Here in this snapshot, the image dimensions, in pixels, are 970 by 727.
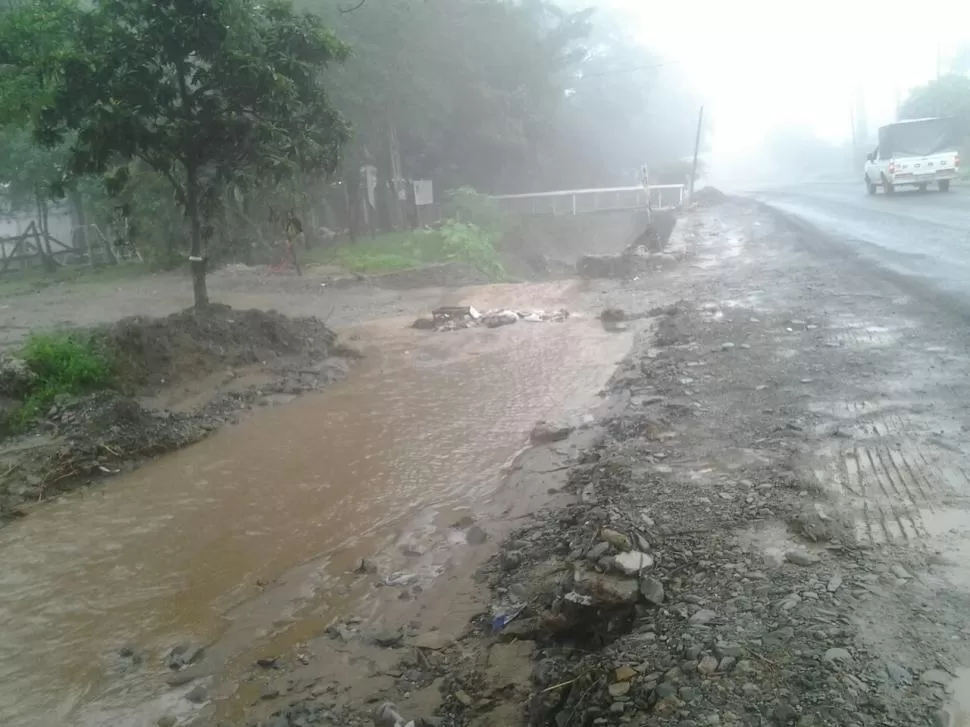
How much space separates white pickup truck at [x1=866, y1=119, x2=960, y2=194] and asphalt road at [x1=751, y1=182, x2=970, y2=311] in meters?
0.48

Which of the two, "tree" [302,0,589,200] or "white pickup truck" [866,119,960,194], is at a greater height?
"tree" [302,0,589,200]

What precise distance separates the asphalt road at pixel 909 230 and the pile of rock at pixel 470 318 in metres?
5.77

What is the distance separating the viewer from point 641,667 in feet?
10.2

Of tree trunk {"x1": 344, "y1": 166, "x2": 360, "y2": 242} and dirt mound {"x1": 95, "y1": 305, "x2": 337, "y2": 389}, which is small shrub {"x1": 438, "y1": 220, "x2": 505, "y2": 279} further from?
dirt mound {"x1": 95, "y1": 305, "x2": 337, "y2": 389}

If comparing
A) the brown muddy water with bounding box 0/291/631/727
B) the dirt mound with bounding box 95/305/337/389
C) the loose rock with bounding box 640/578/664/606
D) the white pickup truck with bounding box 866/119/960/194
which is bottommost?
the brown muddy water with bounding box 0/291/631/727

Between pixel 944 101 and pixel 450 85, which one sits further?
pixel 944 101

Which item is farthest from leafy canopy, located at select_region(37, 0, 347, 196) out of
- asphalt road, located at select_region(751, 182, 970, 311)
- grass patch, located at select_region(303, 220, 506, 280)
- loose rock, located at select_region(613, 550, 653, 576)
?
grass patch, located at select_region(303, 220, 506, 280)

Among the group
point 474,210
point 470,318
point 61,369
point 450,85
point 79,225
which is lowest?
point 470,318

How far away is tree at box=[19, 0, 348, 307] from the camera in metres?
9.38

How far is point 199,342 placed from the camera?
10.3 m

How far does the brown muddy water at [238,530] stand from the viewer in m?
4.50

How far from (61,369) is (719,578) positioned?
312 inches

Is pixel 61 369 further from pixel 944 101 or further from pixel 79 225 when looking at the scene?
pixel 944 101

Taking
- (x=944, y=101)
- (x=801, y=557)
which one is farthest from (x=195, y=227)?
(x=944, y=101)
